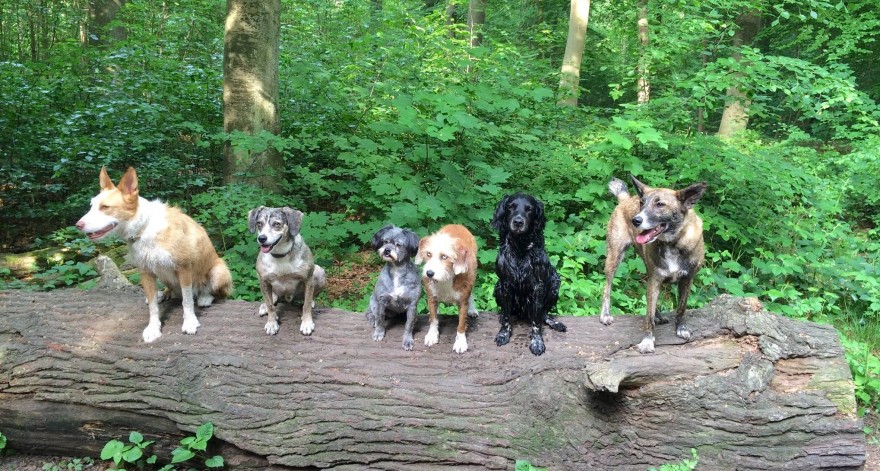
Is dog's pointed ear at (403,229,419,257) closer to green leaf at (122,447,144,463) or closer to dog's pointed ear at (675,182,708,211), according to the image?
dog's pointed ear at (675,182,708,211)

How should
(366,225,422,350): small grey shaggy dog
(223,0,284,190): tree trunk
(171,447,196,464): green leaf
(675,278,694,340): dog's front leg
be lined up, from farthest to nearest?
(223,0,284,190): tree trunk → (366,225,422,350): small grey shaggy dog → (675,278,694,340): dog's front leg → (171,447,196,464): green leaf

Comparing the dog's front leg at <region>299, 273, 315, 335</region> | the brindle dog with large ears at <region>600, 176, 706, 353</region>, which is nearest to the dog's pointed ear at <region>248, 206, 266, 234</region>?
the dog's front leg at <region>299, 273, 315, 335</region>

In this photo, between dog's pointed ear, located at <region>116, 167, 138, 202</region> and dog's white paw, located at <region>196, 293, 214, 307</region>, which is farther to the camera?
dog's white paw, located at <region>196, 293, 214, 307</region>

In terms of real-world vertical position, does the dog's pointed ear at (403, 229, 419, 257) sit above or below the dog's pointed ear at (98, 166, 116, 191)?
below

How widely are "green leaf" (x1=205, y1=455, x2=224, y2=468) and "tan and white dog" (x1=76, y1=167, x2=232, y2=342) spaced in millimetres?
1125

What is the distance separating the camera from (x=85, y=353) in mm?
4086

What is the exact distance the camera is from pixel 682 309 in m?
3.84

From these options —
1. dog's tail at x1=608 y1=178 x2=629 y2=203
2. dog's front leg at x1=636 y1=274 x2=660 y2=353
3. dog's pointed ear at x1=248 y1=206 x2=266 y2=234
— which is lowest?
dog's front leg at x1=636 y1=274 x2=660 y2=353

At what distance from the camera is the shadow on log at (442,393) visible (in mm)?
3348

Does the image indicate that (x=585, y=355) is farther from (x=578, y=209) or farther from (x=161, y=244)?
(x=578, y=209)

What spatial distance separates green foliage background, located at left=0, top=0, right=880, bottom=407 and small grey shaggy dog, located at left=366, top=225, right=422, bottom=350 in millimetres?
1607


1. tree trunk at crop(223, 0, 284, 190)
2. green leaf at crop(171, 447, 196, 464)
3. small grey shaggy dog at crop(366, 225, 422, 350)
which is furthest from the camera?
tree trunk at crop(223, 0, 284, 190)

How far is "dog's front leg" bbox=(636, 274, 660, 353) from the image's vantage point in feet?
12.3

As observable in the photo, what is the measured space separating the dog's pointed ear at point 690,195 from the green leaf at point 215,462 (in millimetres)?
4047
